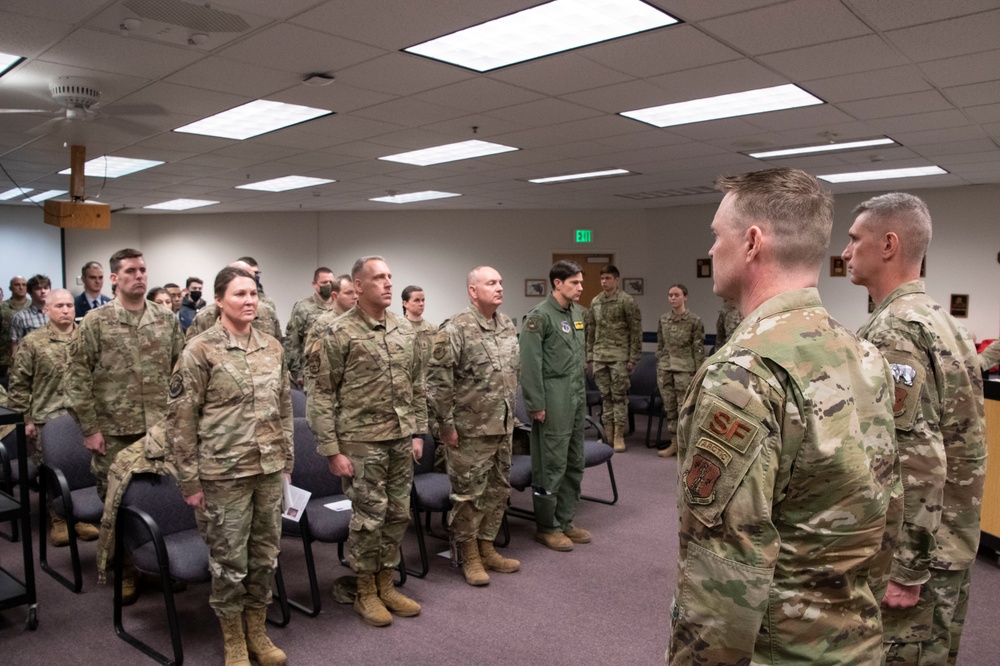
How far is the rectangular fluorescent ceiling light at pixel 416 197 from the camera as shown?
998cm

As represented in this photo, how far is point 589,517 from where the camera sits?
5.10m

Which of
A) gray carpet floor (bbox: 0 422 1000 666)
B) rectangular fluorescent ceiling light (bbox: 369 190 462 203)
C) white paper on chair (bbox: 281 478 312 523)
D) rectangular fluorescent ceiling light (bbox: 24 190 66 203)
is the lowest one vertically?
gray carpet floor (bbox: 0 422 1000 666)

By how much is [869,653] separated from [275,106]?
5.12m

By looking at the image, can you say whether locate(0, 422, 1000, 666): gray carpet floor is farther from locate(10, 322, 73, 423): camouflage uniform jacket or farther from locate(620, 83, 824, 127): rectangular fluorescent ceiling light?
locate(620, 83, 824, 127): rectangular fluorescent ceiling light

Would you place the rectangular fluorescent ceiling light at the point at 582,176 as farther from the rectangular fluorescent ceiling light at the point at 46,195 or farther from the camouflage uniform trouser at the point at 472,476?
the rectangular fluorescent ceiling light at the point at 46,195

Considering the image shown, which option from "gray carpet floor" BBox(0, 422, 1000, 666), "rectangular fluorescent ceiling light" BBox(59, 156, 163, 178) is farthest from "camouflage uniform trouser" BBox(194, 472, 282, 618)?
"rectangular fluorescent ceiling light" BBox(59, 156, 163, 178)

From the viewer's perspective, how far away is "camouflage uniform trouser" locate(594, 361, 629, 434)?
24.0ft

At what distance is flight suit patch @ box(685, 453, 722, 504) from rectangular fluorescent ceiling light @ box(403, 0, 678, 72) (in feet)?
8.67

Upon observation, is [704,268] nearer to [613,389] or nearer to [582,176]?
[582,176]

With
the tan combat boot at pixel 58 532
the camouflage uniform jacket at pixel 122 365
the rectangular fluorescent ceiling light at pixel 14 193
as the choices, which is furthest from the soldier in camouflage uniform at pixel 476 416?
the rectangular fluorescent ceiling light at pixel 14 193

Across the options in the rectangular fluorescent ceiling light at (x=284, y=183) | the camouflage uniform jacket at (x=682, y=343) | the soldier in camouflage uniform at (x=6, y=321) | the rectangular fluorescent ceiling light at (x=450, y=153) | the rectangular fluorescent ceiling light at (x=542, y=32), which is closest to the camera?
the rectangular fluorescent ceiling light at (x=542, y=32)

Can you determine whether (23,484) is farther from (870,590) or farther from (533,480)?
(870,590)

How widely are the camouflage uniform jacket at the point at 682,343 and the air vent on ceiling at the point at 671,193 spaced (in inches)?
93.8

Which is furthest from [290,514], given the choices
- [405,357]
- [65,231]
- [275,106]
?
[65,231]
